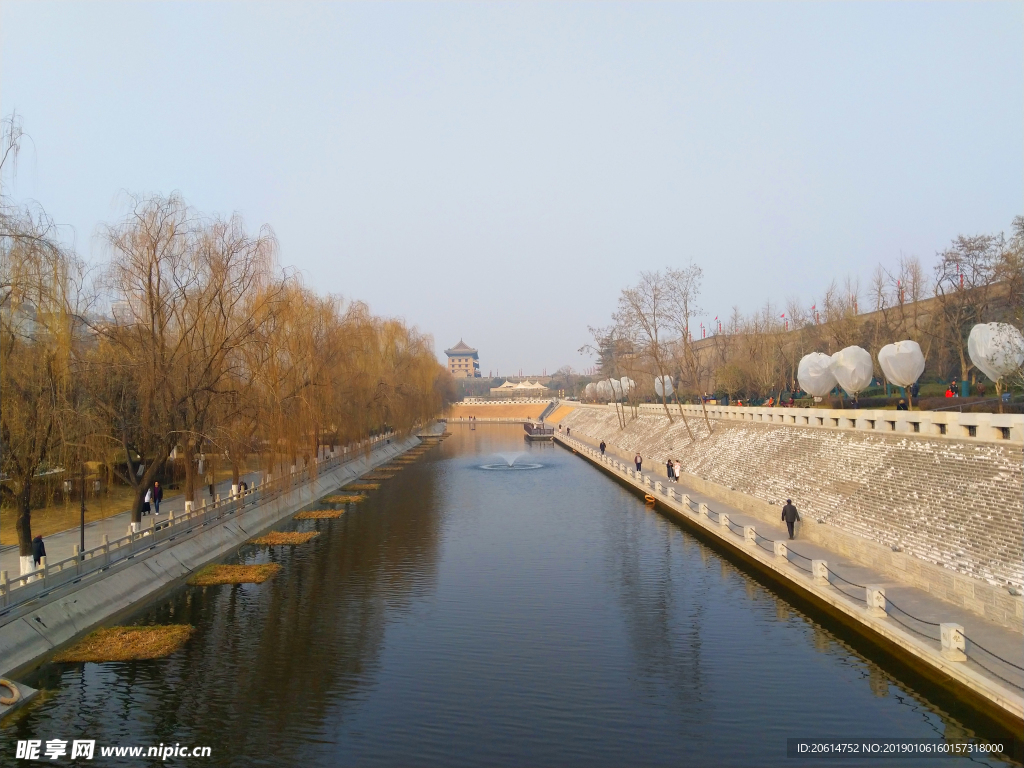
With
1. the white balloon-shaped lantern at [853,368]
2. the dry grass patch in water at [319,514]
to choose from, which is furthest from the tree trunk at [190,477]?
the white balloon-shaped lantern at [853,368]

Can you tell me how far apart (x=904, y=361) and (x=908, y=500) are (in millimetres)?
11817

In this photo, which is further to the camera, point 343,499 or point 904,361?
point 343,499

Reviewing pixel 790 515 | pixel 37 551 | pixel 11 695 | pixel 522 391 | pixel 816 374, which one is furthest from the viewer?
pixel 522 391

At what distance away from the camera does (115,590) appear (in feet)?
49.2

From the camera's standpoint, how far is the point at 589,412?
76125 millimetres

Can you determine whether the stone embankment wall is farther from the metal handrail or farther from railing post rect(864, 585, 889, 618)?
the metal handrail

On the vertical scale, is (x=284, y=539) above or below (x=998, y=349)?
below

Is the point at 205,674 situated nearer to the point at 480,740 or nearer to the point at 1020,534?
the point at 480,740

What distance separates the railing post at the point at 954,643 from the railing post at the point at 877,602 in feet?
6.09

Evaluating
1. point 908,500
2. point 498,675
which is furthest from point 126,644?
point 908,500

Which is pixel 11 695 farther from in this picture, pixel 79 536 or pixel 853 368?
pixel 853 368

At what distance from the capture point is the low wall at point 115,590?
12.0 m

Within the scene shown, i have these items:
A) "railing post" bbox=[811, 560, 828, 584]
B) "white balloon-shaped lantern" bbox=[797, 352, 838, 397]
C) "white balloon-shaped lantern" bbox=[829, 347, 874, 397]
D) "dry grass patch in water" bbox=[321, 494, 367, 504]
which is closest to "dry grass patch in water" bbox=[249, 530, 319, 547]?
"dry grass patch in water" bbox=[321, 494, 367, 504]

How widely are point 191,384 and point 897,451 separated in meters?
17.1
